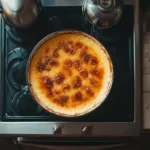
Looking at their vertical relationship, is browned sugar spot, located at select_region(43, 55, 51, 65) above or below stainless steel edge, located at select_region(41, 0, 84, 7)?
below

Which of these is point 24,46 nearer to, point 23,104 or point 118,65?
point 23,104

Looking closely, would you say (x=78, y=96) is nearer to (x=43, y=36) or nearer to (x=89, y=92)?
(x=89, y=92)

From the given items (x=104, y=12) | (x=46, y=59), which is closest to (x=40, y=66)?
(x=46, y=59)

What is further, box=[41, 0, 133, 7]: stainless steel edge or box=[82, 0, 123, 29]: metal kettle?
box=[41, 0, 133, 7]: stainless steel edge

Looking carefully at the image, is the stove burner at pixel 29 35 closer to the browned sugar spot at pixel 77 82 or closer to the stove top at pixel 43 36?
the stove top at pixel 43 36

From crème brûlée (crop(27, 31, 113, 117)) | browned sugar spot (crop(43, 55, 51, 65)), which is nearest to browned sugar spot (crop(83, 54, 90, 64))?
crème brûlée (crop(27, 31, 113, 117))

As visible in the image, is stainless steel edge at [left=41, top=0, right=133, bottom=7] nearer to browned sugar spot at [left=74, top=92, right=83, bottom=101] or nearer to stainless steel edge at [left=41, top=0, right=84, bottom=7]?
stainless steel edge at [left=41, top=0, right=84, bottom=7]

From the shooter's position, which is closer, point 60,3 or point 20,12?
point 20,12
